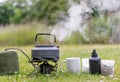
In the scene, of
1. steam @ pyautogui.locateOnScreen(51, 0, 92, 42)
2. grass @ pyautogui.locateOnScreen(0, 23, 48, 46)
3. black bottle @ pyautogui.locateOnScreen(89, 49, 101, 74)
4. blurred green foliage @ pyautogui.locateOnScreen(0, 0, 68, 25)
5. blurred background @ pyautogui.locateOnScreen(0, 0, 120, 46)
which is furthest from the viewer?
blurred green foliage @ pyautogui.locateOnScreen(0, 0, 68, 25)

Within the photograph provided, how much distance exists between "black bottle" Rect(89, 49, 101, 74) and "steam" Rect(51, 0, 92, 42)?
2.76 metres

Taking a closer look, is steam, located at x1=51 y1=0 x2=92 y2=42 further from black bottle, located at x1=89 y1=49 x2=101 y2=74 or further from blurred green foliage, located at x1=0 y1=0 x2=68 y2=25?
black bottle, located at x1=89 y1=49 x2=101 y2=74

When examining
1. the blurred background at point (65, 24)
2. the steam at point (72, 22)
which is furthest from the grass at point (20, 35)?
the steam at point (72, 22)

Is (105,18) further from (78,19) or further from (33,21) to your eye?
(33,21)

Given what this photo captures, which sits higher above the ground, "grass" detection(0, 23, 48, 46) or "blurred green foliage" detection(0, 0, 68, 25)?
"blurred green foliage" detection(0, 0, 68, 25)

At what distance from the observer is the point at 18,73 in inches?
106

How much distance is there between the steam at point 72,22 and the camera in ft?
18.1

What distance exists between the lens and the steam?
5.53 meters

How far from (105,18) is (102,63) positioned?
11.7 feet

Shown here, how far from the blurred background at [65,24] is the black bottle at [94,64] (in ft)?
9.37

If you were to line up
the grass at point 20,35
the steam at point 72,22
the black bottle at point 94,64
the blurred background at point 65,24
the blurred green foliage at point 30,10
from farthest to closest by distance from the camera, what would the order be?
the blurred green foliage at point 30,10
the grass at point 20,35
the blurred background at point 65,24
the steam at point 72,22
the black bottle at point 94,64

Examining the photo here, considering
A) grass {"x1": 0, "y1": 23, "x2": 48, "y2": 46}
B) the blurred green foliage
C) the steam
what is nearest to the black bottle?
the steam

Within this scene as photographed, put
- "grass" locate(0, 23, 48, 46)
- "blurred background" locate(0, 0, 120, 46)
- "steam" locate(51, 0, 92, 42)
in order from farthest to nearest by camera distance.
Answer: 1. "grass" locate(0, 23, 48, 46)
2. "blurred background" locate(0, 0, 120, 46)
3. "steam" locate(51, 0, 92, 42)

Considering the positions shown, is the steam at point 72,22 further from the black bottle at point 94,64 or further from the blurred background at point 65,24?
the black bottle at point 94,64
